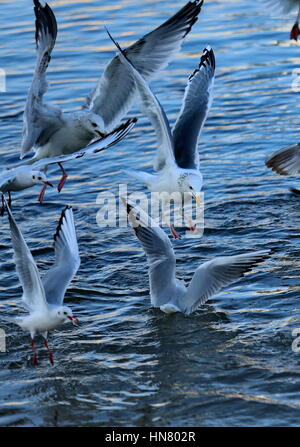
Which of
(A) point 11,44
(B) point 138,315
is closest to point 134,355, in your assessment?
(B) point 138,315

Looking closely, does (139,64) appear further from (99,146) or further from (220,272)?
(220,272)

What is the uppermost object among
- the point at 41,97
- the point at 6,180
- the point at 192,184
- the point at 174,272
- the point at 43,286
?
the point at 41,97

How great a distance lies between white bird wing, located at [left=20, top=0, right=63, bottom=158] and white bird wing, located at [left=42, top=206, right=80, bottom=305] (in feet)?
3.03

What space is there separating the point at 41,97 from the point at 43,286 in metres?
1.89

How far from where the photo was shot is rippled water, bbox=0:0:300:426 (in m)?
7.27

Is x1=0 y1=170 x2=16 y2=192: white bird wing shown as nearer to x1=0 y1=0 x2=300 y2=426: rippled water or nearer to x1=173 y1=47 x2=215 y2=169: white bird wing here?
x1=0 y1=0 x2=300 y2=426: rippled water

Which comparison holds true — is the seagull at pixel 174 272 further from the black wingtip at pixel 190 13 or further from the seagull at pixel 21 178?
the black wingtip at pixel 190 13

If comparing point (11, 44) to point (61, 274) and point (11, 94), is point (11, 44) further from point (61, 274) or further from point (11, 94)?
point (61, 274)

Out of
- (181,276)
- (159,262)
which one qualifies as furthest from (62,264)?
(181,276)

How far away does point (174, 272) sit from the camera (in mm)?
8516

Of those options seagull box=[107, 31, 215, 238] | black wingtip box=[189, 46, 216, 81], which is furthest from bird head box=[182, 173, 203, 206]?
black wingtip box=[189, 46, 216, 81]

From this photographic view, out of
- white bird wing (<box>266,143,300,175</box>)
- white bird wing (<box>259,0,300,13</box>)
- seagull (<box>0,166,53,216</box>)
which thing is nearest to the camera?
seagull (<box>0,166,53,216</box>)

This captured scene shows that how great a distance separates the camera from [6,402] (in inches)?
290
